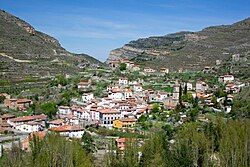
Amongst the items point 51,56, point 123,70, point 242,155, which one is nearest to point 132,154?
point 242,155

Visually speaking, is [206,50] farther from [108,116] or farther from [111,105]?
[108,116]

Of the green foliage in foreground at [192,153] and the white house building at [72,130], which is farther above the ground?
the green foliage in foreground at [192,153]

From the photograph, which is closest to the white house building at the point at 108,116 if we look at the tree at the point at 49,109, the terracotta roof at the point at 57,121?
the terracotta roof at the point at 57,121

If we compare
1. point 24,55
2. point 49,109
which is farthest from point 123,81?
point 24,55

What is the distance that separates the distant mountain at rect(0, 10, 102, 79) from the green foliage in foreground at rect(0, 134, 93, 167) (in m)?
35.9

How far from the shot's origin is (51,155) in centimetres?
1767

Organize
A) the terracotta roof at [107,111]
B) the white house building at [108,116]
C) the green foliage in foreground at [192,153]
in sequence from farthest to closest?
the terracotta roof at [107,111], the white house building at [108,116], the green foliage in foreground at [192,153]

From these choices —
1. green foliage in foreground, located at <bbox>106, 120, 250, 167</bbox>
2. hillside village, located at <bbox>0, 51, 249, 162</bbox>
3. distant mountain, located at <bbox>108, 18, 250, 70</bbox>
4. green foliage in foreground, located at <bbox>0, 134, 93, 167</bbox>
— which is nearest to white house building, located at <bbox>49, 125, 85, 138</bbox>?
hillside village, located at <bbox>0, 51, 249, 162</bbox>

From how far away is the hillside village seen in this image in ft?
110

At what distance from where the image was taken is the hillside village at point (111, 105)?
110 feet

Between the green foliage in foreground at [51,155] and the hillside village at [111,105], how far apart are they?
7.65 meters

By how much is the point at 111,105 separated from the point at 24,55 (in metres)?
28.3

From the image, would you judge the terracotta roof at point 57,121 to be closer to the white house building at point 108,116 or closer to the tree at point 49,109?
the tree at point 49,109

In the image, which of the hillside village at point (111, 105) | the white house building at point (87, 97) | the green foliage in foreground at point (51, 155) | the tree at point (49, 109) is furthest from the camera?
the white house building at point (87, 97)
